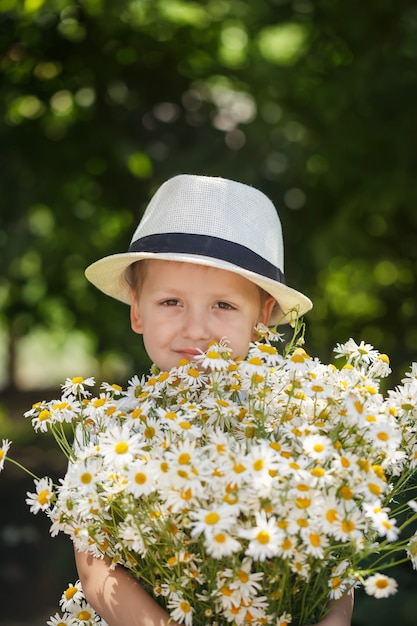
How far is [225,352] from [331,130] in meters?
3.07

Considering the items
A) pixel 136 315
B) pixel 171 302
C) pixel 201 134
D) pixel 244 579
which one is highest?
pixel 201 134

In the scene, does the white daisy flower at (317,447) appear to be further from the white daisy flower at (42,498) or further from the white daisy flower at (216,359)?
the white daisy flower at (42,498)

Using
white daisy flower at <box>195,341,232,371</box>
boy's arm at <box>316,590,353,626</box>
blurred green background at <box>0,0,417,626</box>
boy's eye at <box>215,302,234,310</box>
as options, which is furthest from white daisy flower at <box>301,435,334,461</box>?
blurred green background at <box>0,0,417,626</box>

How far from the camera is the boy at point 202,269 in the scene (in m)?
1.72

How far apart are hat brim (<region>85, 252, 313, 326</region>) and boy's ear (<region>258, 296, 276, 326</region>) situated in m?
0.02

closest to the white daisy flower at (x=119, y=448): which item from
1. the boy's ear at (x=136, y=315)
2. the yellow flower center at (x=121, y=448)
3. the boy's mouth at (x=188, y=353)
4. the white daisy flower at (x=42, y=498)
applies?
the yellow flower center at (x=121, y=448)

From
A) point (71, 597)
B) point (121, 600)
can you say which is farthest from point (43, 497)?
point (71, 597)

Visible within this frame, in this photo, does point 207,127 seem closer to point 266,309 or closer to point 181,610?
point 266,309

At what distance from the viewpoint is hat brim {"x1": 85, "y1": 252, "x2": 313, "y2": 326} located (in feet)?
5.56

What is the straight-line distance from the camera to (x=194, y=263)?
174 centimetres

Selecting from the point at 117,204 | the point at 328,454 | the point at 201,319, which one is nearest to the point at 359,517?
the point at 328,454

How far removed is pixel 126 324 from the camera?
4.19 metres

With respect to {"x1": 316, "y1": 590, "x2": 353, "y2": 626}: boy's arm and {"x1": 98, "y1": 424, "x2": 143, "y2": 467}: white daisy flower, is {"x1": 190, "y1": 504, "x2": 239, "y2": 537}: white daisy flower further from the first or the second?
{"x1": 316, "y1": 590, "x2": 353, "y2": 626}: boy's arm

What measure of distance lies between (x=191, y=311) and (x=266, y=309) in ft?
0.87
